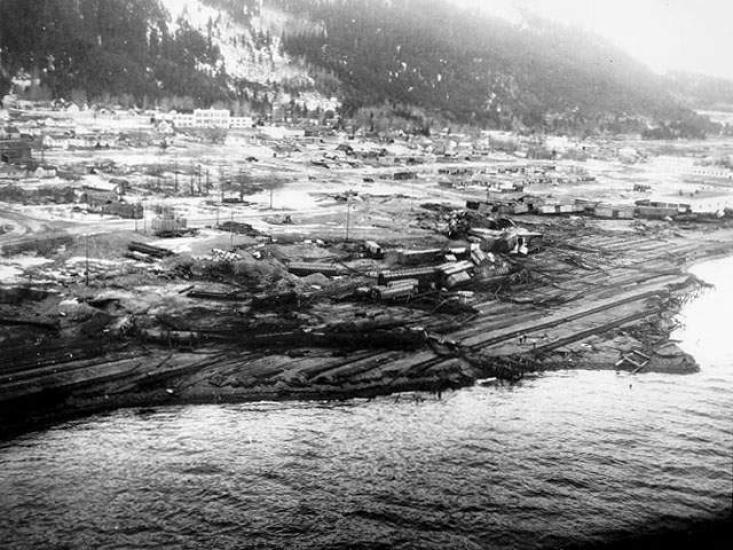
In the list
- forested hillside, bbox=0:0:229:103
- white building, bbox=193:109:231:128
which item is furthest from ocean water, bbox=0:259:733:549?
forested hillside, bbox=0:0:229:103

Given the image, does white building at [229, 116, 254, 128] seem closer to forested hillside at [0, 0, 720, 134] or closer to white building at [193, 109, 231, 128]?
white building at [193, 109, 231, 128]

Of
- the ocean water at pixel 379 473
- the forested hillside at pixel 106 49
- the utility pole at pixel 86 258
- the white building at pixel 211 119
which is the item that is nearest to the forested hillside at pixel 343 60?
the forested hillside at pixel 106 49

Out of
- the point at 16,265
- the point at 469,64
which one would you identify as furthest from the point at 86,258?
the point at 469,64

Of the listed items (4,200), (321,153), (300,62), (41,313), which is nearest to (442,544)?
(41,313)

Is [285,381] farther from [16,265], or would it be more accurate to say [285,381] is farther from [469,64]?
[469,64]

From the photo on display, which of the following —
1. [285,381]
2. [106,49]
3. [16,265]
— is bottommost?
[285,381]

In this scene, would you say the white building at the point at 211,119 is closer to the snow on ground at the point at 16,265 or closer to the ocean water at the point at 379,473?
the snow on ground at the point at 16,265

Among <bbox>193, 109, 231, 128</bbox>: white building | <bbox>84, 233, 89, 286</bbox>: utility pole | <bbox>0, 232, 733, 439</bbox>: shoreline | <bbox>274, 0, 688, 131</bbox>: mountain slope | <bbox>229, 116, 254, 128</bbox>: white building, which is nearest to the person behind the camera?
<bbox>0, 232, 733, 439</bbox>: shoreline

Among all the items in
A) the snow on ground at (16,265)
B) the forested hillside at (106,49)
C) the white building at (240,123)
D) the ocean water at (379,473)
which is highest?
the forested hillside at (106,49)

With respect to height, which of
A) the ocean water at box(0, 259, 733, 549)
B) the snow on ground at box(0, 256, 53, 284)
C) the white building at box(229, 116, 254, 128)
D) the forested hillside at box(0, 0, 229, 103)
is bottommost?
the ocean water at box(0, 259, 733, 549)
